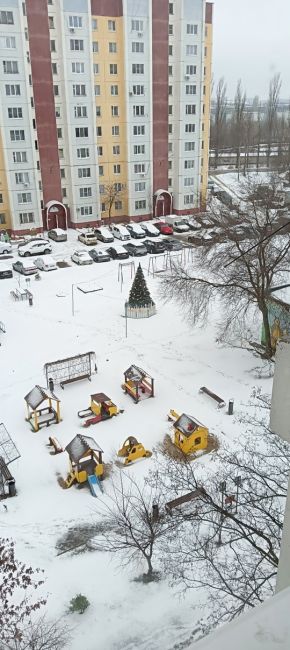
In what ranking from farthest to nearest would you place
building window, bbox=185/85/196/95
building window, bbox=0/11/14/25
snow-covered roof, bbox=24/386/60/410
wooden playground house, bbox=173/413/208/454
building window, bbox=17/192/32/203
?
building window, bbox=185/85/196/95, building window, bbox=17/192/32/203, building window, bbox=0/11/14/25, snow-covered roof, bbox=24/386/60/410, wooden playground house, bbox=173/413/208/454

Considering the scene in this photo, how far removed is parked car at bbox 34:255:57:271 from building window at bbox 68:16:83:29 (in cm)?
1636

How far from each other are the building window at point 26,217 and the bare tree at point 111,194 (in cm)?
607

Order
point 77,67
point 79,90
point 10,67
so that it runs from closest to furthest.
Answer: point 10,67 → point 77,67 → point 79,90

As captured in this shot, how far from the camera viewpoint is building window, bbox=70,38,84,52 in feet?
105

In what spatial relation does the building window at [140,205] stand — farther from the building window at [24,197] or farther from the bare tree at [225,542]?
the bare tree at [225,542]

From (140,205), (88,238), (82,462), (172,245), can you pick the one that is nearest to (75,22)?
(140,205)

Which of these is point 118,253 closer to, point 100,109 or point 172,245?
point 172,245

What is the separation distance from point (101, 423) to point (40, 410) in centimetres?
178

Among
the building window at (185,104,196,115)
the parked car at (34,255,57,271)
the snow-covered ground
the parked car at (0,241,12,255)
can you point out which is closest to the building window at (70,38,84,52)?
the building window at (185,104,196,115)

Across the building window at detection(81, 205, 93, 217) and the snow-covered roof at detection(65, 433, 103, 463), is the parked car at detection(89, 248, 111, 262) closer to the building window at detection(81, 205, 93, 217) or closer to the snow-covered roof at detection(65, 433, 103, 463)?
the building window at detection(81, 205, 93, 217)

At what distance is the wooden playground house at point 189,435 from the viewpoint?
39.2ft

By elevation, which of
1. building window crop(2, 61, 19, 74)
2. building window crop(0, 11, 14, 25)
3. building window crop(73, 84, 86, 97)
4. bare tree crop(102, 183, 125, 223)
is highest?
building window crop(0, 11, 14, 25)

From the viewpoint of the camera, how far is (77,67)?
32469mm

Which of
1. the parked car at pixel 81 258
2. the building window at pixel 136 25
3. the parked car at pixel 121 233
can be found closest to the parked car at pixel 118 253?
Answer: the parked car at pixel 81 258
